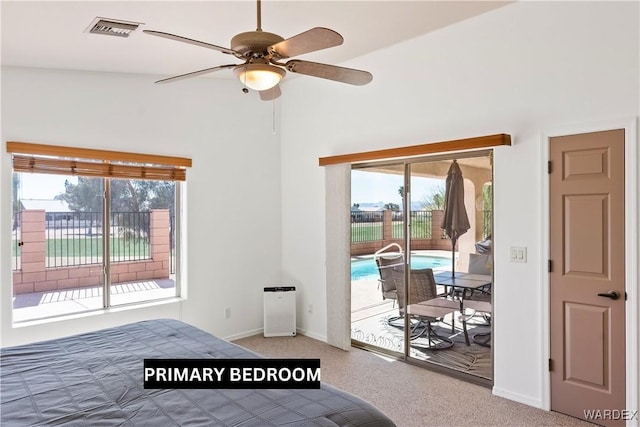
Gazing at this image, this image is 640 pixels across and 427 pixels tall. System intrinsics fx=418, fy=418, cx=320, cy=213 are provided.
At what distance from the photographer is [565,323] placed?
3.02 m

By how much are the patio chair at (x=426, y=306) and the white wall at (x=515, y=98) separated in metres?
0.55

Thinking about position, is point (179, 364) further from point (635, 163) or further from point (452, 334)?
point (635, 163)

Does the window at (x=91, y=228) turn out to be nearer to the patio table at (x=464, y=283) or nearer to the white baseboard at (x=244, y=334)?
the white baseboard at (x=244, y=334)

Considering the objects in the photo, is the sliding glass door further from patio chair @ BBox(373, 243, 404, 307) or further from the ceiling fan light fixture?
the ceiling fan light fixture

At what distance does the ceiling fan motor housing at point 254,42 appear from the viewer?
196 cm

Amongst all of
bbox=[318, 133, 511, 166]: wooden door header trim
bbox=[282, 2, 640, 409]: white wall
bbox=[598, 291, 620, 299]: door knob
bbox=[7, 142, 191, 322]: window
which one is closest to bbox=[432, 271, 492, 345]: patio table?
Answer: bbox=[282, 2, 640, 409]: white wall

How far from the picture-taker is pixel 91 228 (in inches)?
158

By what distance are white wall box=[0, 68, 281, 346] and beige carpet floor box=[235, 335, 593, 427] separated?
86 cm

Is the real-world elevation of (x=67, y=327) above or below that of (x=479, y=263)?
below

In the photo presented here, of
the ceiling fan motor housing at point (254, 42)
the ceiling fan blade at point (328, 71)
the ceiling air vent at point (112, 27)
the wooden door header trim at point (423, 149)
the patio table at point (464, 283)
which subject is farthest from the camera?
the patio table at point (464, 283)

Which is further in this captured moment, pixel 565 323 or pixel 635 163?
pixel 565 323

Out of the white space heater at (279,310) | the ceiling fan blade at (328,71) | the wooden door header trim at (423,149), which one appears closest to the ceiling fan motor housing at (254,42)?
the ceiling fan blade at (328,71)

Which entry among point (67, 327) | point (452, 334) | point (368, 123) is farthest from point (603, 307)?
point (67, 327)

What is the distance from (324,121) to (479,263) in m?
2.29
